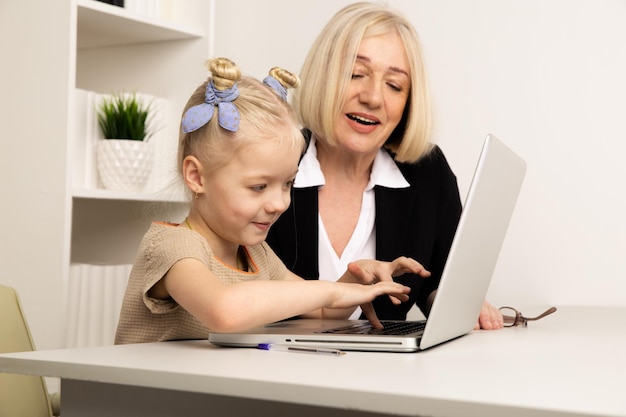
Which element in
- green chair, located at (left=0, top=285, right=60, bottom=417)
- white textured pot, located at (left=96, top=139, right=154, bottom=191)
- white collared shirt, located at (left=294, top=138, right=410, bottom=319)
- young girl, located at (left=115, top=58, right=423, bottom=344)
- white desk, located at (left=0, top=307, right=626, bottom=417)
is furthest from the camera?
white textured pot, located at (left=96, top=139, right=154, bottom=191)

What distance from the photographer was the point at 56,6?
218 cm

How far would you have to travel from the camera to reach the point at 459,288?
3.79 feet

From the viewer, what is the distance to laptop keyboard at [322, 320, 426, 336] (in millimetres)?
1195

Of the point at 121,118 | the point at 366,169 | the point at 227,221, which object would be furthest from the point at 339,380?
the point at 121,118

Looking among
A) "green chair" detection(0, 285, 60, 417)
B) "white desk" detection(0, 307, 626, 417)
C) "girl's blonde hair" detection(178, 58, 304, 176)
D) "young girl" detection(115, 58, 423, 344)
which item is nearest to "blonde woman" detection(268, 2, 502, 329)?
"young girl" detection(115, 58, 423, 344)

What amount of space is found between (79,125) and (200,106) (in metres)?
1.06

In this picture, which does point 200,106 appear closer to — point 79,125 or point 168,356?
point 168,356

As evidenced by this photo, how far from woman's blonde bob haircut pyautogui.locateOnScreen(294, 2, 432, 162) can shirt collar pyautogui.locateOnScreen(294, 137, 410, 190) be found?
3cm

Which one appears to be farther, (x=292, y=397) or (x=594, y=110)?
(x=594, y=110)

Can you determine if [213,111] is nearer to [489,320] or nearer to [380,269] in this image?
[380,269]

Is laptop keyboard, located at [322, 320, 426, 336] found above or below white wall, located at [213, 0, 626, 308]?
below

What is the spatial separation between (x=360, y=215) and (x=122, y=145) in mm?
772

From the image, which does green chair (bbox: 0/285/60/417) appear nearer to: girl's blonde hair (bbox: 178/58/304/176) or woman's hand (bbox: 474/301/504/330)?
girl's blonde hair (bbox: 178/58/304/176)

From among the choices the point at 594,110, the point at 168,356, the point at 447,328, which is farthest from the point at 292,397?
the point at 594,110
